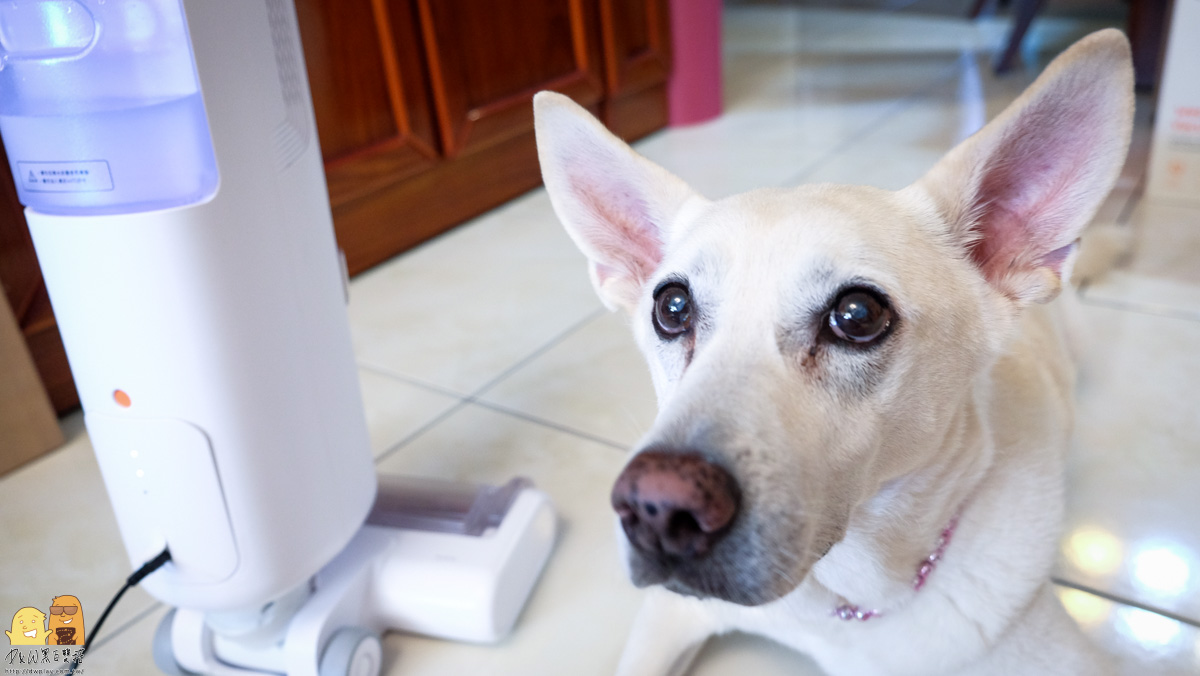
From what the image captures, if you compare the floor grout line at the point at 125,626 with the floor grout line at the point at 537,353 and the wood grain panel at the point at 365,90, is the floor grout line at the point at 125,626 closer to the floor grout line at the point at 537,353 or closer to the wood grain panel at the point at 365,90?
the floor grout line at the point at 537,353

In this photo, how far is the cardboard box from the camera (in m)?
2.29

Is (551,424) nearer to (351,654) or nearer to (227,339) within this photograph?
(351,654)

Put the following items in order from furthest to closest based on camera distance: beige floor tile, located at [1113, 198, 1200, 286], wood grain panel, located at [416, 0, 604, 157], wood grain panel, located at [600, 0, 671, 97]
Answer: wood grain panel, located at [600, 0, 671, 97] → wood grain panel, located at [416, 0, 604, 157] → beige floor tile, located at [1113, 198, 1200, 286]

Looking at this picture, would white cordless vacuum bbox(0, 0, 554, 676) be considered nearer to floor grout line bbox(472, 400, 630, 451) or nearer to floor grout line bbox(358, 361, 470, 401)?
floor grout line bbox(472, 400, 630, 451)

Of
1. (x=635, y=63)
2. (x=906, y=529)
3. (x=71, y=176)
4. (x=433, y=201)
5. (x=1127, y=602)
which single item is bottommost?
(x=1127, y=602)

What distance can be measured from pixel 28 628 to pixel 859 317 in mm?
1228

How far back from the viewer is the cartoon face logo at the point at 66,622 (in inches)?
45.1

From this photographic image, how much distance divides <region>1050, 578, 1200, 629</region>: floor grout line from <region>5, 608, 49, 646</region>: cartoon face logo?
4.65ft

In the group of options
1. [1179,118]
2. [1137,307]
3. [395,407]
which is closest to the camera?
[395,407]

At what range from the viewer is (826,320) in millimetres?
783

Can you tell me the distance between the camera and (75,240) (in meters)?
0.81

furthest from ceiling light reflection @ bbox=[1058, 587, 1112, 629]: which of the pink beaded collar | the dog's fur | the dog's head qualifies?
the dog's head

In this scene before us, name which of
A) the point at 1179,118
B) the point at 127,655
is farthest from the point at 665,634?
the point at 1179,118

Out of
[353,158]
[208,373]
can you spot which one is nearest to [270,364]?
[208,373]
